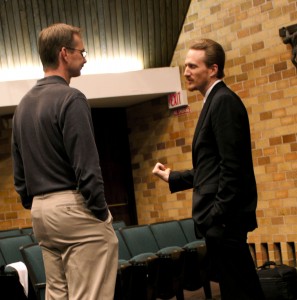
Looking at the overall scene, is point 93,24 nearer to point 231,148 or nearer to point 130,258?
point 130,258

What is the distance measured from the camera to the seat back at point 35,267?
213 inches

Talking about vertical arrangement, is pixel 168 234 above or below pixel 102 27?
below

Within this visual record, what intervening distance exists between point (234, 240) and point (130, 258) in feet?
11.7

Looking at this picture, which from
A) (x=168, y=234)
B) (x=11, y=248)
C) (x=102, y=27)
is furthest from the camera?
(x=102, y=27)

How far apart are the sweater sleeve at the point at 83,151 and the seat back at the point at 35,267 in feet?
7.84

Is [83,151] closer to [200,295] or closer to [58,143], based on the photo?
[58,143]

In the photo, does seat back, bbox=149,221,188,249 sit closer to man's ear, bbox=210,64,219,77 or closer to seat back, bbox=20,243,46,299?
seat back, bbox=20,243,46,299

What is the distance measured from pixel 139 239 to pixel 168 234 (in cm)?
56

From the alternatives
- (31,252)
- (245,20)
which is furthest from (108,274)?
(245,20)

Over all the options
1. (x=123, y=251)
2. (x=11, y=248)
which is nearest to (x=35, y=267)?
(x=11, y=248)

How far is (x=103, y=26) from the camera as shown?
9.70 metres

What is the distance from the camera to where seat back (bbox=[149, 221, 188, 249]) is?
7438mm

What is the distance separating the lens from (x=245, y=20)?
919 cm

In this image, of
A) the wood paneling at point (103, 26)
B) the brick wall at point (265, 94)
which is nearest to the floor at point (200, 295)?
the brick wall at point (265, 94)
